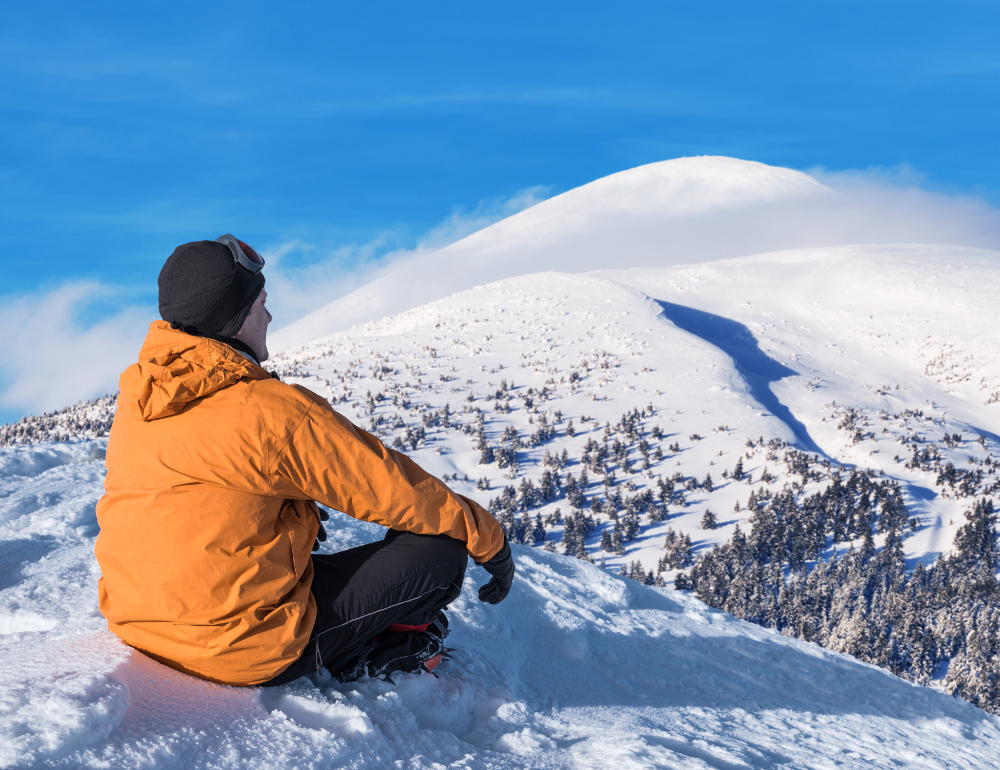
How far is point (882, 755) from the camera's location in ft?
15.9

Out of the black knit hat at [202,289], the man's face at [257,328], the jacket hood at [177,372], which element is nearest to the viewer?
the jacket hood at [177,372]

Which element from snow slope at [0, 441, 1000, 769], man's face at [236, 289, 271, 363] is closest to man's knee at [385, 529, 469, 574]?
snow slope at [0, 441, 1000, 769]

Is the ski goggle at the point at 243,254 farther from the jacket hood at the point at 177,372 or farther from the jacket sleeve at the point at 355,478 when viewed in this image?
the jacket sleeve at the point at 355,478

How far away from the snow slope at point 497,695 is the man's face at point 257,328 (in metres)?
1.49

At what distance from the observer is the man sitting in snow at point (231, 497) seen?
2.73 metres

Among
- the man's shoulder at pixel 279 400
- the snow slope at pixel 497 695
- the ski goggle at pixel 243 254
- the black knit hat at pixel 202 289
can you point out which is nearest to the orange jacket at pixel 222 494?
the man's shoulder at pixel 279 400

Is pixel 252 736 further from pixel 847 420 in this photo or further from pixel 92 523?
pixel 847 420

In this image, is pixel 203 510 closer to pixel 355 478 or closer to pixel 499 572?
pixel 355 478

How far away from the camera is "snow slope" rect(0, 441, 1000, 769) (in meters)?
2.79

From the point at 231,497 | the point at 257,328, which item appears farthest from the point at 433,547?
the point at 257,328

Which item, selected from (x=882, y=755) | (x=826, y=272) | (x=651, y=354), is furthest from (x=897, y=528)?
(x=826, y=272)

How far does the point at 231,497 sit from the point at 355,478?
0.48 m

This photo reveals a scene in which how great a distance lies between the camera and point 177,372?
2.72m

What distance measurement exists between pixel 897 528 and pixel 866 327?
215 ft
